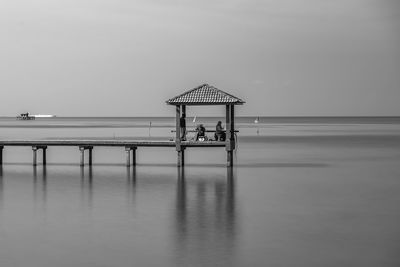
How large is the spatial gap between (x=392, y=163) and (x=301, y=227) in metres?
19.8

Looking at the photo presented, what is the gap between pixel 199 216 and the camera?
15492 millimetres

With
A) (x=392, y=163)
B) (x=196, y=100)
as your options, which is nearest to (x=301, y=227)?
(x=196, y=100)

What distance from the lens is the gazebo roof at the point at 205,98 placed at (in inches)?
968

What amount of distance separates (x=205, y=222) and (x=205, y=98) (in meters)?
10.6

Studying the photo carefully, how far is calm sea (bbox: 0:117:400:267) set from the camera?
37.3 feet

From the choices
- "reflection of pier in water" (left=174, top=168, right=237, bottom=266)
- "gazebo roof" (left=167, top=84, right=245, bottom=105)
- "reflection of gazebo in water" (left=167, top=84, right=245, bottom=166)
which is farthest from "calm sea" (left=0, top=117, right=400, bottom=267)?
"gazebo roof" (left=167, top=84, right=245, bottom=105)

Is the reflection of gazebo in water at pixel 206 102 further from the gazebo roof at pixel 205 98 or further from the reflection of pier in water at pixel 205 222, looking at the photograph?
the reflection of pier in water at pixel 205 222

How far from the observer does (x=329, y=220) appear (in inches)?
591

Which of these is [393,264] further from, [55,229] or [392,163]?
[392,163]

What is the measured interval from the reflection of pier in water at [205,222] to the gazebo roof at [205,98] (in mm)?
3364

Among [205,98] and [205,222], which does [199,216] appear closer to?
[205,222]

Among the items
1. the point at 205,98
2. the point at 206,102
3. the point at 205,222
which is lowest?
the point at 205,222

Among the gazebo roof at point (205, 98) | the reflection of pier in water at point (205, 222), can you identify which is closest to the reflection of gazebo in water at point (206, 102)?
the gazebo roof at point (205, 98)

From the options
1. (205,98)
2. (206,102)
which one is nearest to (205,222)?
(206,102)
